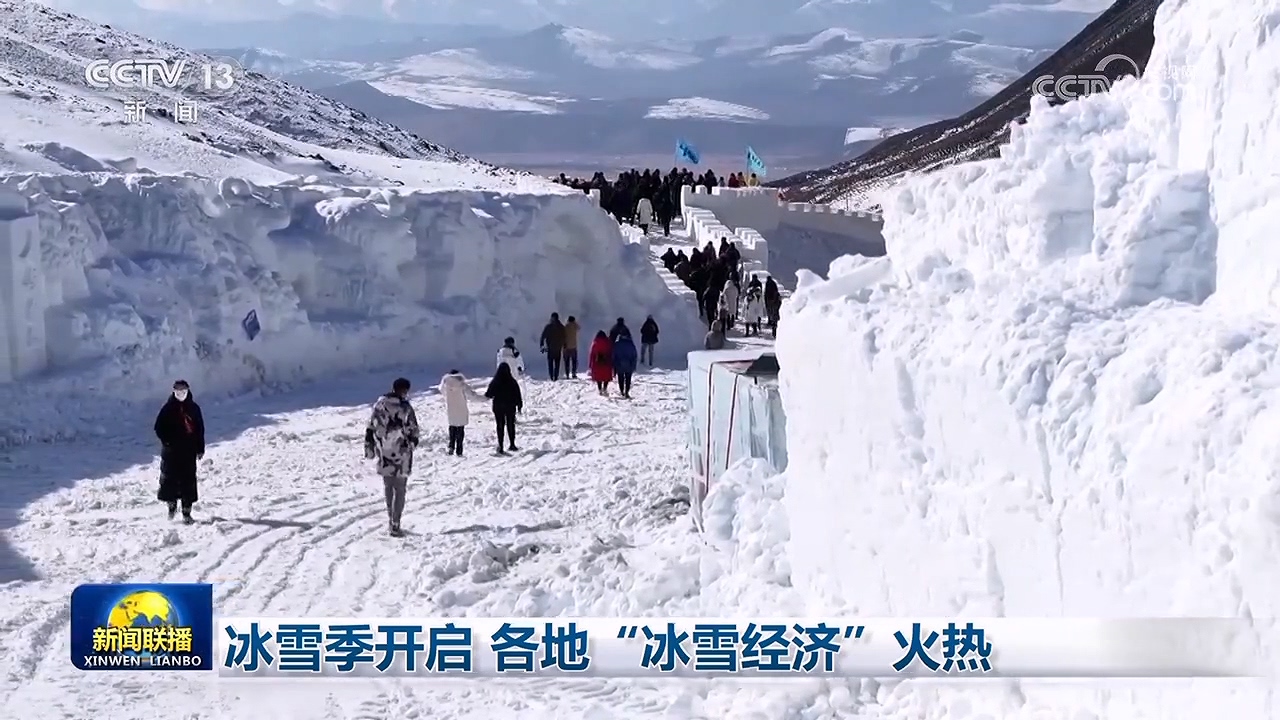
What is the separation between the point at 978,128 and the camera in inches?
2564

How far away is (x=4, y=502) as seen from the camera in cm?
1142

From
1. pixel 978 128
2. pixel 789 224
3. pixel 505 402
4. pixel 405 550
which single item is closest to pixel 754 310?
pixel 505 402

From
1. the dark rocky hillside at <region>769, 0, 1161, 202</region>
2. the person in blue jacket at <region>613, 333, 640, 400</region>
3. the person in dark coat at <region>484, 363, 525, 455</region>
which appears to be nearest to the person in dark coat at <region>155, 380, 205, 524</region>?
the person in dark coat at <region>484, 363, 525, 455</region>

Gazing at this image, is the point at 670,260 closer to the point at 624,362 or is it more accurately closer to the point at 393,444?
the point at 624,362

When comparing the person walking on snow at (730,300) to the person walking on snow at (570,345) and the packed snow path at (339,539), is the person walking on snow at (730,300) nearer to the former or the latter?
the person walking on snow at (570,345)

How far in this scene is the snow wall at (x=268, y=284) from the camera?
1512 centimetres

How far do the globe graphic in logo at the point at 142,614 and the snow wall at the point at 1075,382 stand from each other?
3.30 meters

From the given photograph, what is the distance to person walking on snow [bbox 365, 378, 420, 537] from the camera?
1020 cm

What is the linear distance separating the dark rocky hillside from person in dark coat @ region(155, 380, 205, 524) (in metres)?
42.9

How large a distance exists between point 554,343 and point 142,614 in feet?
37.5

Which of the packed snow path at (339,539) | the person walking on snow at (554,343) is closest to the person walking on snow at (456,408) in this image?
the packed snow path at (339,539)

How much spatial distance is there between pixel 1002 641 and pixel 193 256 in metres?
14.3

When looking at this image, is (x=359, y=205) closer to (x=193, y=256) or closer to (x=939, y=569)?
(x=193, y=256)

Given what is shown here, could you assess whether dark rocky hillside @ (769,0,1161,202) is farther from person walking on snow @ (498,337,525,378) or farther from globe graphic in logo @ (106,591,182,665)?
globe graphic in logo @ (106,591,182,665)
